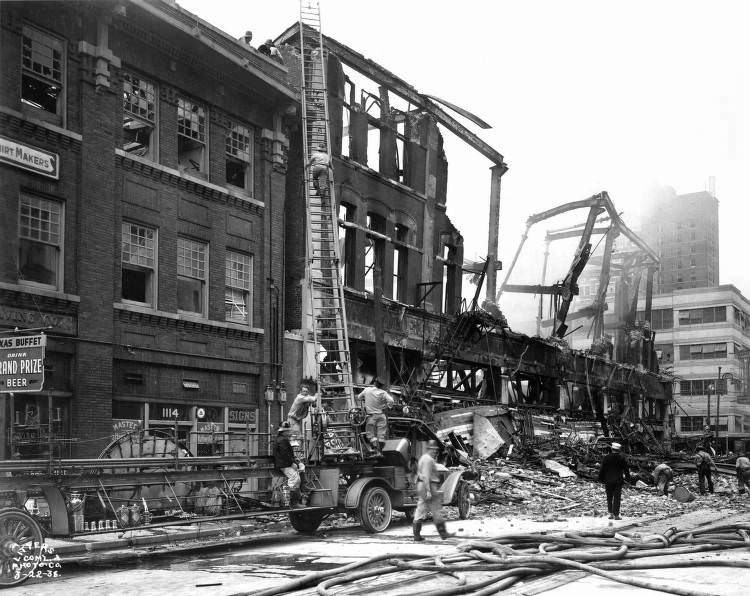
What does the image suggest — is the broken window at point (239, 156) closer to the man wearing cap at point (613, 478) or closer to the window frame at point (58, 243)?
the window frame at point (58, 243)

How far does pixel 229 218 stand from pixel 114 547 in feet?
34.5

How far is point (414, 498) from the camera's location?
17.3m

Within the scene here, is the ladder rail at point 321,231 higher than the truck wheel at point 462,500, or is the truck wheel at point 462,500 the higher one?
the ladder rail at point 321,231

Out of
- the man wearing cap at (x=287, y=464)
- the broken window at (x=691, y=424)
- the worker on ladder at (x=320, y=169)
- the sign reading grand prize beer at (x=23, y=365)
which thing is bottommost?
the broken window at (x=691, y=424)

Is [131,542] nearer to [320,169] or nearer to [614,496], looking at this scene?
[614,496]

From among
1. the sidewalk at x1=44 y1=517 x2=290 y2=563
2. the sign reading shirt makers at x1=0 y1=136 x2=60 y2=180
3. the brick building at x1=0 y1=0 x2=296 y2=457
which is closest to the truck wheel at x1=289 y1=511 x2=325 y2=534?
the sidewalk at x1=44 y1=517 x2=290 y2=563

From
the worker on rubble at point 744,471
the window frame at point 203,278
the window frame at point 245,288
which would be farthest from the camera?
the worker on rubble at point 744,471

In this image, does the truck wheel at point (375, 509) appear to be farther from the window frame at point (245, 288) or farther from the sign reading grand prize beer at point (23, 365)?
the window frame at point (245, 288)

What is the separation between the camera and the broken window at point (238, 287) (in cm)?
2261

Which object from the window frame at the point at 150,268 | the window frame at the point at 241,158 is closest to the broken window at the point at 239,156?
the window frame at the point at 241,158

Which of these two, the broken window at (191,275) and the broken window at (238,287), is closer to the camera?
the broken window at (191,275)

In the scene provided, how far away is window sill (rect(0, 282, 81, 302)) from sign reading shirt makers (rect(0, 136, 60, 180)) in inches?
87.1

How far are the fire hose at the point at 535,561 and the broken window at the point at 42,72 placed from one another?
40.1ft

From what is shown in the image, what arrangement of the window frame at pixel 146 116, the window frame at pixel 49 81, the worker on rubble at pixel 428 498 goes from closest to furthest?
the worker on rubble at pixel 428 498, the window frame at pixel 49 81, the window frame at pixel 146 116
